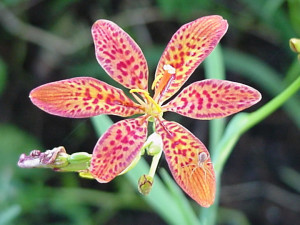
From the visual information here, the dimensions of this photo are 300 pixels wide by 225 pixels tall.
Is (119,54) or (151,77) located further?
(151,77)

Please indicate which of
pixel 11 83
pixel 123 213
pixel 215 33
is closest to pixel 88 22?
pixel 11 83

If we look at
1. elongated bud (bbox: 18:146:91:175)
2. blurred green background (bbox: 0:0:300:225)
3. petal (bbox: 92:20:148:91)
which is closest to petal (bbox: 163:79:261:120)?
petal (bbox: 92:20:148:91)

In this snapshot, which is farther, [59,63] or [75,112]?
[59,63]

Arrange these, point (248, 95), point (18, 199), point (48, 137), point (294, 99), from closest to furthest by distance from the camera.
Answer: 1. point (248, 95)
2. point (18, 199)
3. point (294, 99)
4. point (48, 137)

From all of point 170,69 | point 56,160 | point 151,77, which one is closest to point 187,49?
point 170,69

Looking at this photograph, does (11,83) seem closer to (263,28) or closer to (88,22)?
(88,22)

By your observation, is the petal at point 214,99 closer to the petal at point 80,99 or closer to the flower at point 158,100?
the flower at point 158,100

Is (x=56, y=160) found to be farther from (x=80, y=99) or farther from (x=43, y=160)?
(x=80, y=99)
